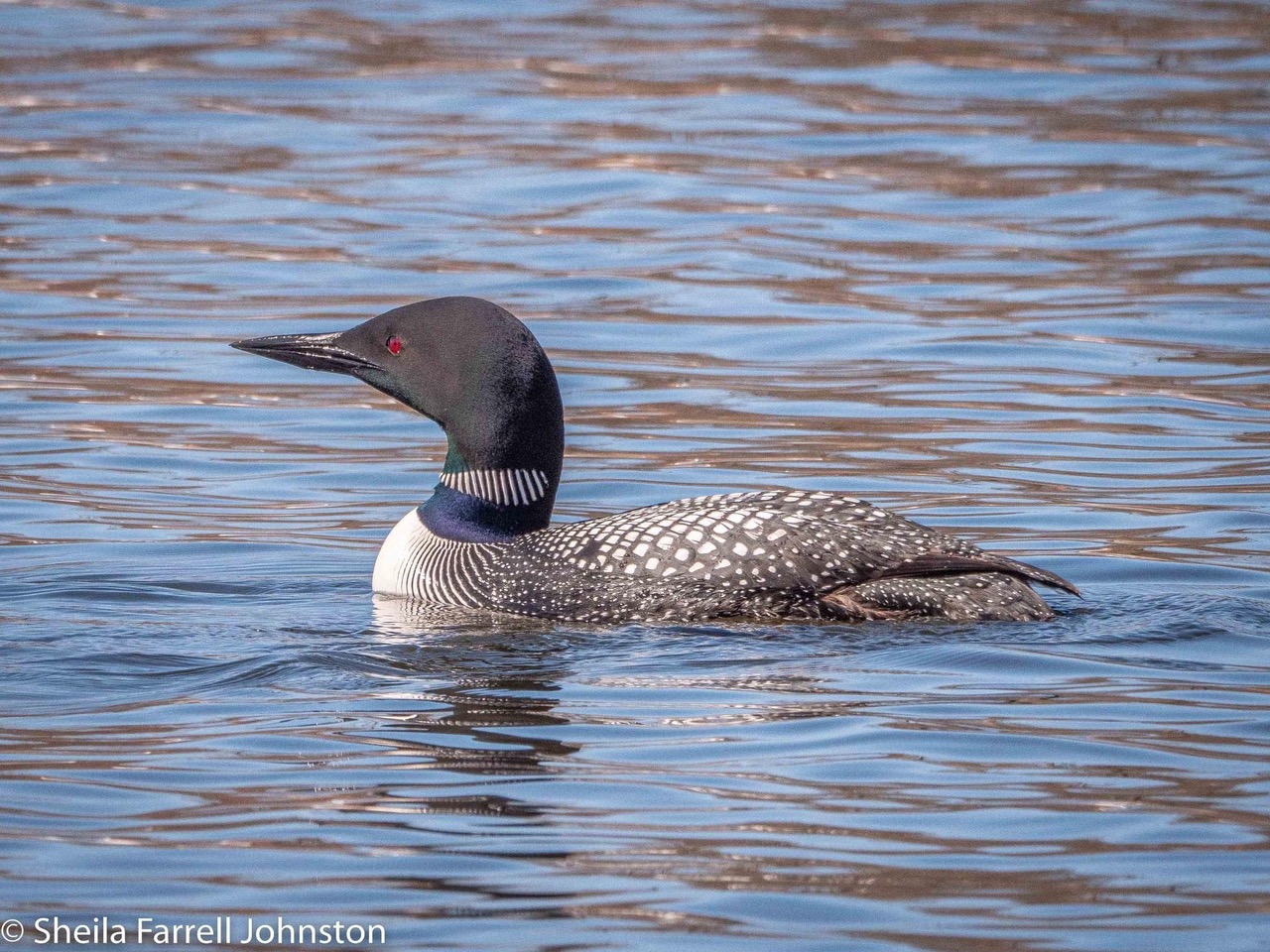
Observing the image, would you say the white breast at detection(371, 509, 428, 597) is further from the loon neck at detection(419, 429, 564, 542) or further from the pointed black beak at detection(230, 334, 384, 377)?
the pointed black beak at detection(230, 334, 384, 377)

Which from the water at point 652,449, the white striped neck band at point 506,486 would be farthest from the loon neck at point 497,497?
the water at point 652,449

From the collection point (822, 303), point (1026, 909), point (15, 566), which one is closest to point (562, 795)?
point (1026, 909)

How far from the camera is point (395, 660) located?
5.13 metres

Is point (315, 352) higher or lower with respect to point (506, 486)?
higher

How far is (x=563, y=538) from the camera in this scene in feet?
18.5

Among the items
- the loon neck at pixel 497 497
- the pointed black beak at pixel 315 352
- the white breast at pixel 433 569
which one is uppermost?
the pointed black beak at pixel 315 352

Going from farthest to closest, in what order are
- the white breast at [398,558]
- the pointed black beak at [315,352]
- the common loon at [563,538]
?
1. the pointed black beak at [315,352]
2. the white breast at [398,558]
3. the common loon at [563,538]

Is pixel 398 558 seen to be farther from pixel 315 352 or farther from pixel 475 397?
pixel 315 352

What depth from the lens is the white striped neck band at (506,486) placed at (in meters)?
5.84

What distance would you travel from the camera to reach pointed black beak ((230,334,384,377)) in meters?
5.96

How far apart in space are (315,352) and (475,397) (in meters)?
0.53

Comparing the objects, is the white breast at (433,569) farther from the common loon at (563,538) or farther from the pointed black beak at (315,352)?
the pointed black beak at (315,352)

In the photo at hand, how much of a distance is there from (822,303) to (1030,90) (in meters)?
4.82

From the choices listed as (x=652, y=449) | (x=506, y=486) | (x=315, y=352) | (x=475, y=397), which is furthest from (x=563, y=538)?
(x=652, y=449)
